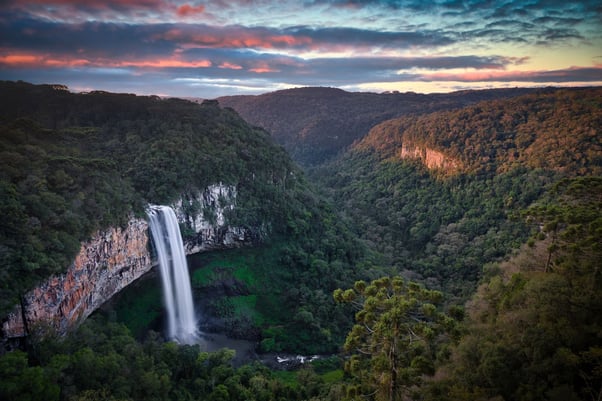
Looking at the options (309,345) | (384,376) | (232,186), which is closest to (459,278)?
(309,345)

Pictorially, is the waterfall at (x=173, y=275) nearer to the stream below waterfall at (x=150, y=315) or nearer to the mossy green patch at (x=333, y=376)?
the stream below waterfall at (x=150, y=315)

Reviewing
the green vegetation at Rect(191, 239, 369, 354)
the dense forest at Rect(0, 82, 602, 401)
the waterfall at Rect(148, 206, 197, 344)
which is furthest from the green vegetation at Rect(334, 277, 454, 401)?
the waterfall at Rect(148, 206, 197, 344)

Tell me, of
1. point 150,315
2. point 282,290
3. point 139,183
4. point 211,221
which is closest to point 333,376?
point 282,290

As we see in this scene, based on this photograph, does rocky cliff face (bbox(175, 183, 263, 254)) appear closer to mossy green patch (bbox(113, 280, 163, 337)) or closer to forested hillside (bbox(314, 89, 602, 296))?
mossy green patch (bbox(113, 280, 163, 337))

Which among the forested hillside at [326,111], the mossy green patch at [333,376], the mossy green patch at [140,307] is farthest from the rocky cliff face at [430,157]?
the mossy green patch at [140,307]

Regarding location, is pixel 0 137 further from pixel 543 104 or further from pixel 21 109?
pixel 543 104

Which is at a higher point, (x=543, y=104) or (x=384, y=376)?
(x=543, y=104)
